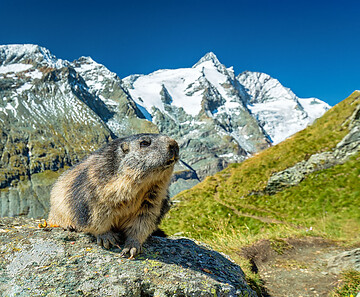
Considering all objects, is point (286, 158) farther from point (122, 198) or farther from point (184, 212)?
point (122, 198)

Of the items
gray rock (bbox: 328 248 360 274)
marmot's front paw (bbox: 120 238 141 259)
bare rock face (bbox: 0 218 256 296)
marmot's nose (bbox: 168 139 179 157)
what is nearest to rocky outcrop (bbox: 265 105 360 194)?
gray rock (bbox: 328 248 360 274)

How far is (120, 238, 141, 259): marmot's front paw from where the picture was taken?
21.5 ft

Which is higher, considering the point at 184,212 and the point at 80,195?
the point at 80,195

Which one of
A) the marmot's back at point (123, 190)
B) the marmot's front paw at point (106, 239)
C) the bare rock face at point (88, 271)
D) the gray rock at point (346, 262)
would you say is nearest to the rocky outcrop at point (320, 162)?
the gray rock at point (346, 262)

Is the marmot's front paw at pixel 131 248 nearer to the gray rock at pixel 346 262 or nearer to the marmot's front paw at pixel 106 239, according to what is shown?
the marmot's front paw at pixel 106 239

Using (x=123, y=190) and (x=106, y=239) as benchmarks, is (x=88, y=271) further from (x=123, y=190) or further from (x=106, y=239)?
(x=123, y=190)

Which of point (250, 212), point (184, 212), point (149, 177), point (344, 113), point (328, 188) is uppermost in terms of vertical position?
point (344, 113)

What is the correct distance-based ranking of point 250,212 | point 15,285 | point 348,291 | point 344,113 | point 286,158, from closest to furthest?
point 15,285 < point 348,291 < point 250,212 < point 286,158 < point 344,113

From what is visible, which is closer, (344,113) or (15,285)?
(15,285)

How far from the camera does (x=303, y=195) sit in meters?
24.0

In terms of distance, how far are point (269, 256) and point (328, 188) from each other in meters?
14.1

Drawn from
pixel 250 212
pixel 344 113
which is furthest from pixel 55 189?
pixel 344 113

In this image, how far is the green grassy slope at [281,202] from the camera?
54.0 feet

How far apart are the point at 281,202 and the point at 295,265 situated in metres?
14.5
